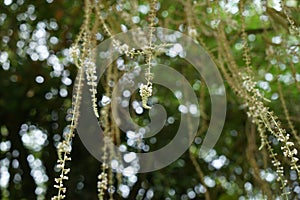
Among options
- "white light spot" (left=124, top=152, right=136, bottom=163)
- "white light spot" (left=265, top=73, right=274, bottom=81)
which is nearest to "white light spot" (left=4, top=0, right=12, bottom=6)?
"white light spot" (left=124, top=152, right=136, bottom=163)

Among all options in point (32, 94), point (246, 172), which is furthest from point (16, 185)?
point (246, 172)

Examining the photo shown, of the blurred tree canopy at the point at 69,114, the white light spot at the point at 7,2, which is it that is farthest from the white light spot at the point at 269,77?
the white light spot at the point at 7,2

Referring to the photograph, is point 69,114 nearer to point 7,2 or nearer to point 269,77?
point 7,2

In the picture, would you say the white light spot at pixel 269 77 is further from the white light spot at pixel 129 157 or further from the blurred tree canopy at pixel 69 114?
the white light spot at pixel 129 157

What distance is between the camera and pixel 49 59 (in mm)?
1524

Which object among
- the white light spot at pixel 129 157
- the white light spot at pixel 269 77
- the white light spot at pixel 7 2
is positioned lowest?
the white light spot at pixel 129 157

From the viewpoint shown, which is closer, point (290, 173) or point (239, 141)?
point (290, 173)

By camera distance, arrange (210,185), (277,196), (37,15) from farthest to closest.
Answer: (210,185) < (37,15) < (277,196)

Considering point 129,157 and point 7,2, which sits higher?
point 7,2

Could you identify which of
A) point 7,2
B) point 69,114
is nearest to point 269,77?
point 69,114

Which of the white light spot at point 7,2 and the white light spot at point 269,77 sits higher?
the white light spot at point 7,2

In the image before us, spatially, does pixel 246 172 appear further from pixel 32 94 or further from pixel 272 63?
pixel 32 94

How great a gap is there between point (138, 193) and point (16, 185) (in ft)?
1.28

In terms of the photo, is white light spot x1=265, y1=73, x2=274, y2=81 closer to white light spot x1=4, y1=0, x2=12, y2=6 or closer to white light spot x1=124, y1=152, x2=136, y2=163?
white light spot x1=124, y1=152, x2=136, y2=163
